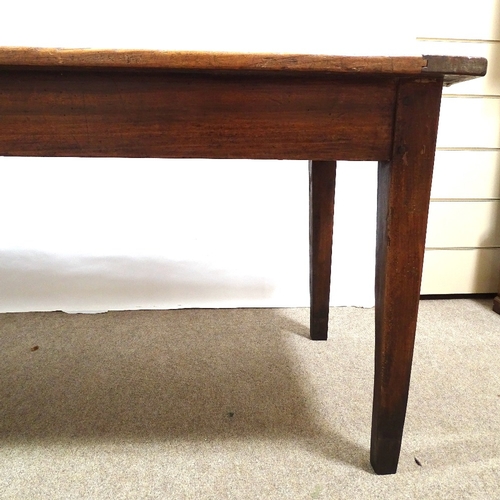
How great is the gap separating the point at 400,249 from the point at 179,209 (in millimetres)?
927

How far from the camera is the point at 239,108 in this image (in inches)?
22.6

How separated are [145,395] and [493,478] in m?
0.68

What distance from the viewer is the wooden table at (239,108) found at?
1.72 feet

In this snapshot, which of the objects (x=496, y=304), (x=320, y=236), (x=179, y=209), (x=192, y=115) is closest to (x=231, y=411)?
(x=320, y=236)

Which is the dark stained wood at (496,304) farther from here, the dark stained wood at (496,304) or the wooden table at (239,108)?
the wooden table at (239,108)

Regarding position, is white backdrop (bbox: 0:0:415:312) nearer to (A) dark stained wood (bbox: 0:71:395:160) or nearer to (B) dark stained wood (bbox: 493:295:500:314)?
(B) dark stained wood (bbox: 493:295:500:314)

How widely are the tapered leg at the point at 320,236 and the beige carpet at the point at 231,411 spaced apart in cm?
8

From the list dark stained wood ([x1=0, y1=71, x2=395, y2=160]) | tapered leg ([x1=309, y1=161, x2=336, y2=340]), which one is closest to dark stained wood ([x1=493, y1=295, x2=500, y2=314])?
tapered leg ([x1=309, y1=161, x2=336, y2=340])

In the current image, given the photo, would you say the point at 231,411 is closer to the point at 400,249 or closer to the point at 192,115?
the point at 400,249

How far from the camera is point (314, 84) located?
1.86 ft

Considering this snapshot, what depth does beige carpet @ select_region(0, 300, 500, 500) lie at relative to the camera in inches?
28.8

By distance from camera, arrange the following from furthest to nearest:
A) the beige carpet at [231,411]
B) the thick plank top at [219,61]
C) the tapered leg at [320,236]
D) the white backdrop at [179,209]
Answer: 1. the white backdrop at [179,209]
2. the tapered leg at [320,236]
3. the beige carpet at [231,411]
4. the thick plank top at [219,61]

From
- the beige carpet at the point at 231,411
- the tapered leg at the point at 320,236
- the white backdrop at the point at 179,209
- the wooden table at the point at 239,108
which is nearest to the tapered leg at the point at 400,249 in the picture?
the wooden table at the point at 239,108

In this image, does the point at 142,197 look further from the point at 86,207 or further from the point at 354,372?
the point at 354,372
